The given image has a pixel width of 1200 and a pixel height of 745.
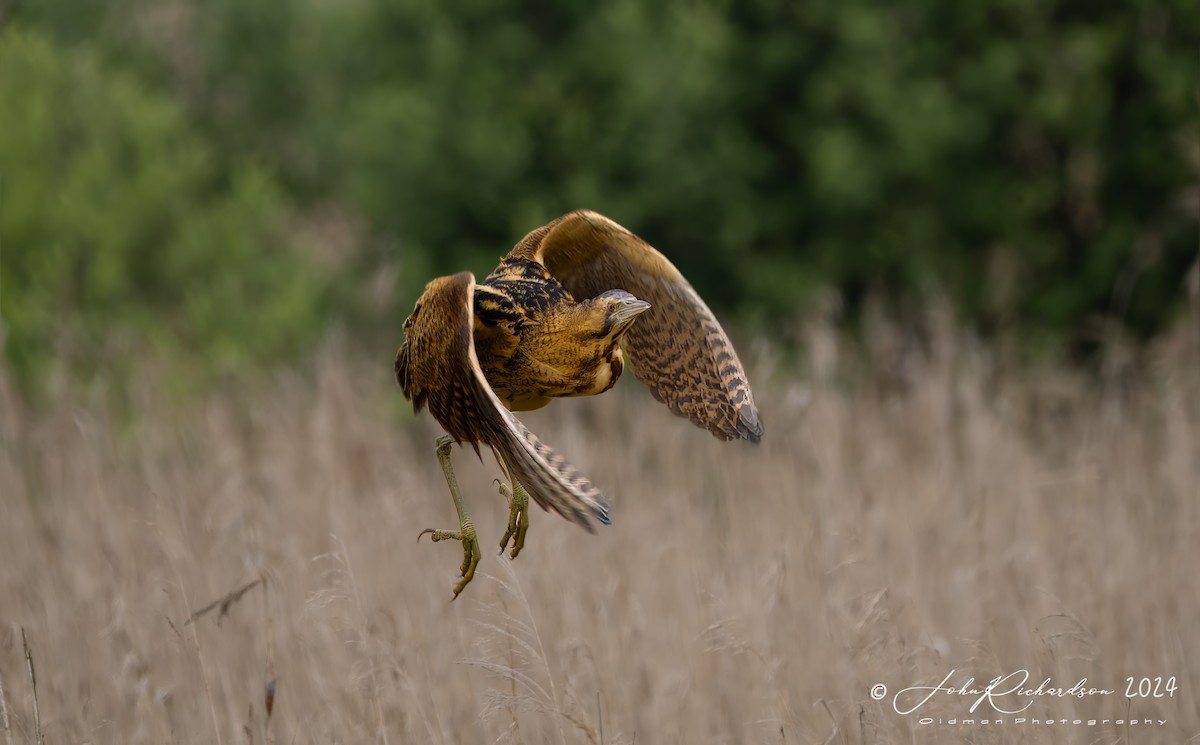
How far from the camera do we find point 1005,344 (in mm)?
8758

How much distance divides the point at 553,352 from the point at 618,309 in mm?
164

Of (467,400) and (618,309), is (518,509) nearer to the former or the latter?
(467,400)

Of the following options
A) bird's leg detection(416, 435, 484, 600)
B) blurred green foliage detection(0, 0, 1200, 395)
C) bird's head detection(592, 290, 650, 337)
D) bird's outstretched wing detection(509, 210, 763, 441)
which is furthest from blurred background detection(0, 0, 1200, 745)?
bird's head detection(592, 290, 650, 337)

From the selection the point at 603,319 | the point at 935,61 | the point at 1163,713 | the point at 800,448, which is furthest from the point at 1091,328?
the point at 603,319

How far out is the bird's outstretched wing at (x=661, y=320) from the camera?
9.41ft

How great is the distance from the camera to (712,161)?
28.5 feet

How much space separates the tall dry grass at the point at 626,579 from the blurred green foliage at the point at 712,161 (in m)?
1.22

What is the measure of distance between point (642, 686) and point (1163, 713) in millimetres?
1797

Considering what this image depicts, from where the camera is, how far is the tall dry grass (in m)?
3.93

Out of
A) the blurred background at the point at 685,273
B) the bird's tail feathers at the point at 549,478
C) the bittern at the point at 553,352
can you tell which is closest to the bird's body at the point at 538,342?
the bittern at the point at 553,352

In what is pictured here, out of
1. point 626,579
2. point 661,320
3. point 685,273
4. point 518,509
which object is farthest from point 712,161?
point 518,509

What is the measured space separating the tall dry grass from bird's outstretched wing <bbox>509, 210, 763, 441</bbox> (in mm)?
590

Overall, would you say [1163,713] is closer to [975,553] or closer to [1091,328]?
[975,553]

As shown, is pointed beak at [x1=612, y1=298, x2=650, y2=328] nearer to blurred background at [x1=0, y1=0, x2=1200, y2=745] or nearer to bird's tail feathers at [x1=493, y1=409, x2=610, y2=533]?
bird's tail feathers at [x1=493, y1=409, x2=610, y2=533]
